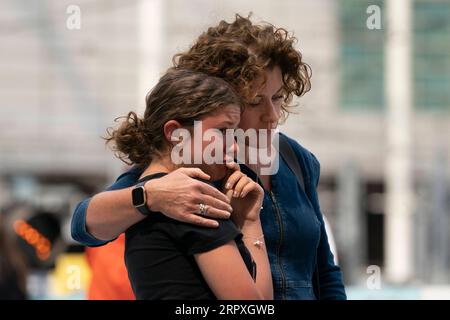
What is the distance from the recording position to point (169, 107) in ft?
4.99

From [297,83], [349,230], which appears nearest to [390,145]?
[349,230]

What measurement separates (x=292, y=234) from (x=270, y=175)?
14 cm

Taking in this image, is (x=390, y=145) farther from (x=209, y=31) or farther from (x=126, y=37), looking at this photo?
(x=209, y=31)

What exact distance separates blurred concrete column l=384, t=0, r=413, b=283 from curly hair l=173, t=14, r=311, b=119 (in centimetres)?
655

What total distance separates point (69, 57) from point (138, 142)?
1075cm

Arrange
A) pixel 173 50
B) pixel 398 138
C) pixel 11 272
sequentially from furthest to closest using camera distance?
pixel 173 50 < pixel 398 138 < pixel 11 272

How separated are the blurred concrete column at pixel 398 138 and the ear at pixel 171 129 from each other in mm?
6809

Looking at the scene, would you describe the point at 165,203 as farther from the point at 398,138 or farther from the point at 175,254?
the point at 398,138

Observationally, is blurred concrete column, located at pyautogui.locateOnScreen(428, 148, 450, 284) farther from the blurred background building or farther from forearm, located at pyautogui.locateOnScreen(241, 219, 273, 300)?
forearm, located at pyautogui.locateOnScreen(241, 219, 273, 300)

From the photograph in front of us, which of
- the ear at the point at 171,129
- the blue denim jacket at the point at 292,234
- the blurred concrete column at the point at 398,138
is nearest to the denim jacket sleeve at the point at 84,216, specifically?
the blue denim jacket at the point at 292,234

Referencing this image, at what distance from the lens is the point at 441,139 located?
1293 centimetres

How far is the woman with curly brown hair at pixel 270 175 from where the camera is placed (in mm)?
1604

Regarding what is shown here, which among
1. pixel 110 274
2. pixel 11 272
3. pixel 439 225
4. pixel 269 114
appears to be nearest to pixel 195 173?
pixel 269 114

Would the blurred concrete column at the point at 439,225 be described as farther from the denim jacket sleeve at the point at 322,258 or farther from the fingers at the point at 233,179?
the fingers at the point at 233,179
